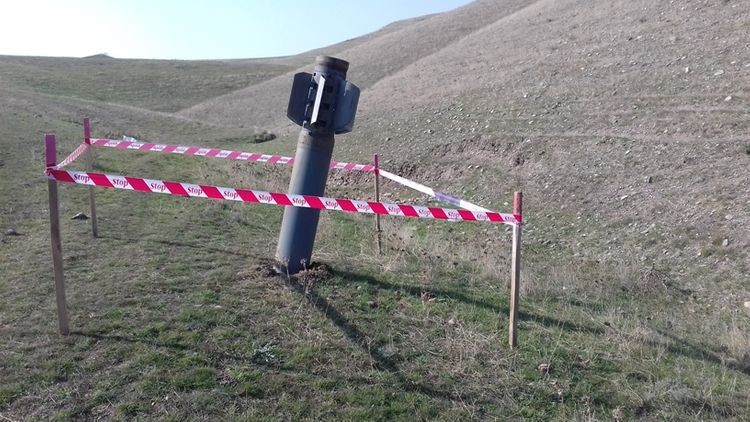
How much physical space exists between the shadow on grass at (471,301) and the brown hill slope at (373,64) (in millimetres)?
24752

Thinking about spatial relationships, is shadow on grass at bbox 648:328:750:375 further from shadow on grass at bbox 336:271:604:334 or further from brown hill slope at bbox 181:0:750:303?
brown hill slope at bbox 181:0:750:303

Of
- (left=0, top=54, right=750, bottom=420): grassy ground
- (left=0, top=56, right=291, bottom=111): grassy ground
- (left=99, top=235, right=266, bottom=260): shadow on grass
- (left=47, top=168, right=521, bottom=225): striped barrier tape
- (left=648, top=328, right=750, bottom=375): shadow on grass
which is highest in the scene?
(left=47, top=168, right=521, bottom=225): striped barrier tape

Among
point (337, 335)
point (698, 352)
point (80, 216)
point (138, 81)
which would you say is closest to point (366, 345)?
point (337, 335)

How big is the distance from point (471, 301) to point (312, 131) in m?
2.33

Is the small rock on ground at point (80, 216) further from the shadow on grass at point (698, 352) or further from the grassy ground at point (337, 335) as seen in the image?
the shadow on grass at point (698, 352)

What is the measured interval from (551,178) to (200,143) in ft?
53.3

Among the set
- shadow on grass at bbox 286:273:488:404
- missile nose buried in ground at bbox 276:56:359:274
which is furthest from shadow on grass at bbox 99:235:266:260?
shadow on grass at bbox 286:273:488:404

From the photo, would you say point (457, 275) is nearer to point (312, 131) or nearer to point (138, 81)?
point (312, 131)

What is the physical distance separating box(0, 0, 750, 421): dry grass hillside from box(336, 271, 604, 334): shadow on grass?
1.5 inches

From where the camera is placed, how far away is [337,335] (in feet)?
15.4

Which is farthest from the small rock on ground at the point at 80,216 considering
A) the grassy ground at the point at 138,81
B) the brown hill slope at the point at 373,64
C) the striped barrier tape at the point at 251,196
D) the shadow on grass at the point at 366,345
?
the grassy ground at the point at 138,81

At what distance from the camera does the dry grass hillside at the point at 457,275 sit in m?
3.97

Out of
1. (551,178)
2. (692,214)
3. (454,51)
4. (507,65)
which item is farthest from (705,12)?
(454,51)

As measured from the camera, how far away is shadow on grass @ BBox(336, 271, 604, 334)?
17.5 feet
